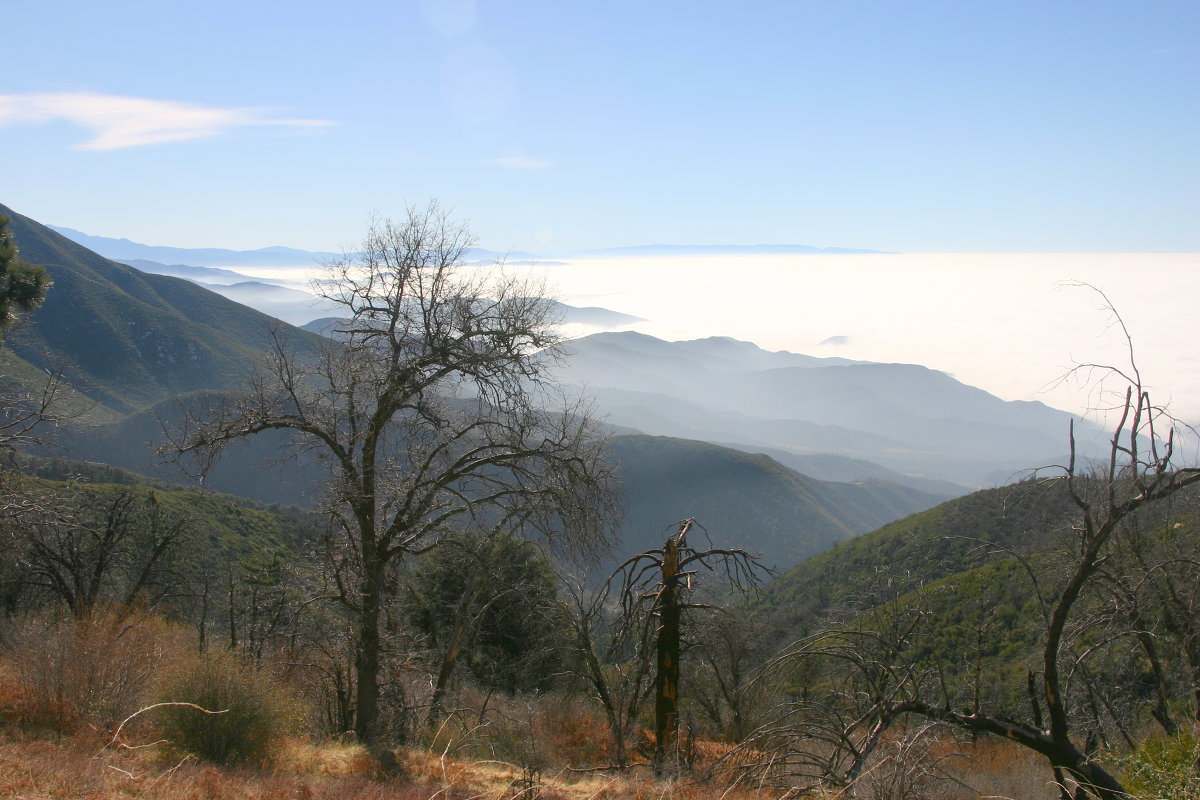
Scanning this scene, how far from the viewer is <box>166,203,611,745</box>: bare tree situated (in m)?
8.96

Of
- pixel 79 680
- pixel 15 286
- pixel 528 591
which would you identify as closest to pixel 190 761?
pixel 79 680

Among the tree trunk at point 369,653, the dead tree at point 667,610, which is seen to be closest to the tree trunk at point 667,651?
the dead tree at point 667,610

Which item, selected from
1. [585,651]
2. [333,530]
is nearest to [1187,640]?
[585,651]

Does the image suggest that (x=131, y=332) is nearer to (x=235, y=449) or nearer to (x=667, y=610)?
(x=235, y=449)

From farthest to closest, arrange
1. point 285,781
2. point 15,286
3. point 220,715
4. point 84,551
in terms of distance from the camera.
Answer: point 84,551
point 15,286
point 220,715
point 285,781

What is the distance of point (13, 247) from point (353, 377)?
8.38 meters

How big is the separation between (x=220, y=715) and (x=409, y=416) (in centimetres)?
431

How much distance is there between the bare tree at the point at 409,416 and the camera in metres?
8.96

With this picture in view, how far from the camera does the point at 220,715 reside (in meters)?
7.45

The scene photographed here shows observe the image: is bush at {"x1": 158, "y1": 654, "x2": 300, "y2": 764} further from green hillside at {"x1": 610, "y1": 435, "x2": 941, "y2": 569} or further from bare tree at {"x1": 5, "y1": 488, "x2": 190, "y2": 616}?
green hillside at {"x1": 610, "y1": 435, "x2": 941, "y2": 569}

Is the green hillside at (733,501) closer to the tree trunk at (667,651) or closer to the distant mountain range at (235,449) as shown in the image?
the distant mountain range at (235,449)

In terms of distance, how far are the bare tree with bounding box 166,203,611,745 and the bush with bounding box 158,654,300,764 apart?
168 cm

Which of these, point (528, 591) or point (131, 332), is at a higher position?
point (131, 332)

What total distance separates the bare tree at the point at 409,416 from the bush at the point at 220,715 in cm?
168
